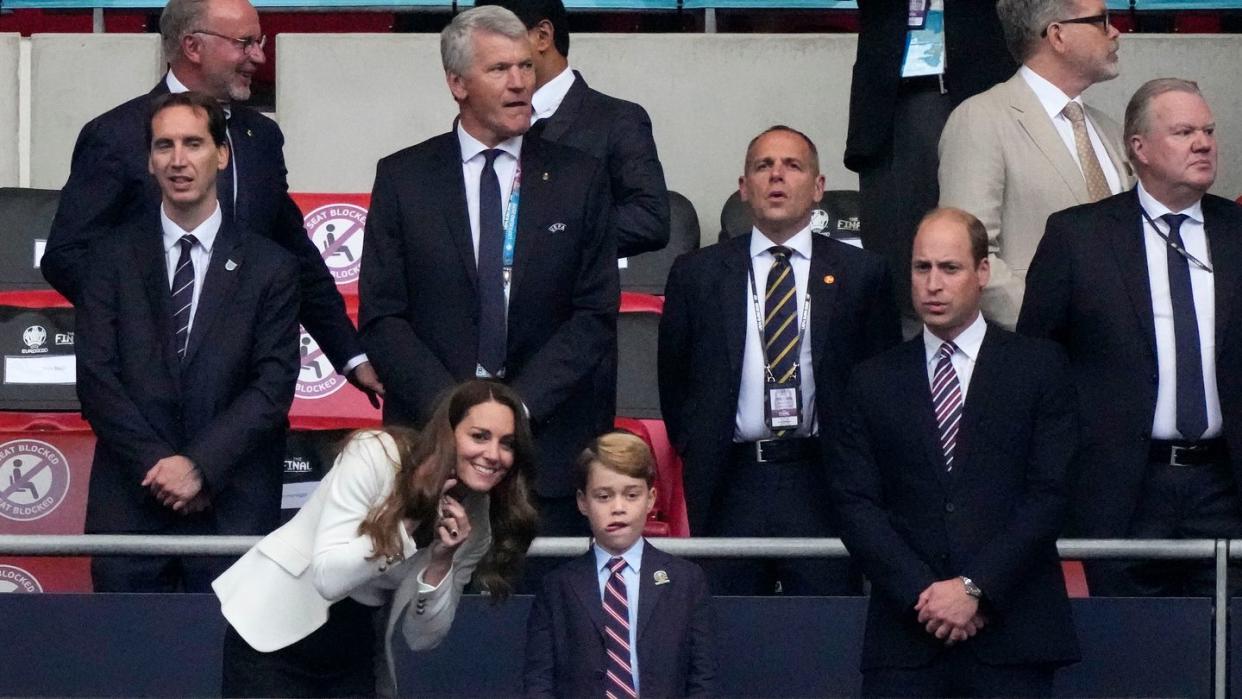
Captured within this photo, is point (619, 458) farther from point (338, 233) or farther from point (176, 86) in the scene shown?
point (338, 233)

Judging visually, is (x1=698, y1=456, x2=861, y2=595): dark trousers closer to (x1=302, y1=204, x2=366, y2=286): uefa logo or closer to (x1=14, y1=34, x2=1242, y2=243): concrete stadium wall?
(x1=302, y1=204, x2=366, y2=286): uefa logo

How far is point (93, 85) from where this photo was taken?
9.47m

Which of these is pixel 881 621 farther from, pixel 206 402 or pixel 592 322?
pixel 206 402

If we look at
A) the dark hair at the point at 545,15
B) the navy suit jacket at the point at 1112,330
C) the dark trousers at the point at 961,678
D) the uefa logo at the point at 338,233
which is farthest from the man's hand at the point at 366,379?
the uefa logo at the point at 338,233

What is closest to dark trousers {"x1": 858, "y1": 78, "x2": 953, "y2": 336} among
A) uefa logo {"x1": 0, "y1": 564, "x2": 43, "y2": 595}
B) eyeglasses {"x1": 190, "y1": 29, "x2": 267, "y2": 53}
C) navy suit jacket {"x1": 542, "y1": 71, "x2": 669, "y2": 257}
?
navy suit jacket {"x1": 542, "y1": 71, "x2": 669, "y2": 257}

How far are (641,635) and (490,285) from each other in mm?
1074

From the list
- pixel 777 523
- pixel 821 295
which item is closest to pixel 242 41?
pixel 821 295

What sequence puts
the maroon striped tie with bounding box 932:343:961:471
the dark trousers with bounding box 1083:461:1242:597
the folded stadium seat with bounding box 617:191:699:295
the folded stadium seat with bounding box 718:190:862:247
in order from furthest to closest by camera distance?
the folded stadium seat with bounding box 718:190:862:247 < the folded stadium seat with bounding box 617:191:699:295 < the dark trousers with bounding box 1083:461:1242:597 < the maroon striped tie with bounding box 932:343:961:471

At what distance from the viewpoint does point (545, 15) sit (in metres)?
6.46

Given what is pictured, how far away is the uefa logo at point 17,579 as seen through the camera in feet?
21.6

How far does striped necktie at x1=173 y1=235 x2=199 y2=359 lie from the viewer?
5617 millimetres

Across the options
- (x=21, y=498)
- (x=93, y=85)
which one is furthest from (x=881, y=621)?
(x=93, y=85)

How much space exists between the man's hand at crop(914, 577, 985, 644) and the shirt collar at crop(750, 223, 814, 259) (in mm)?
1214

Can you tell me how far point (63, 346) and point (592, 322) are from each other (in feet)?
7.51
